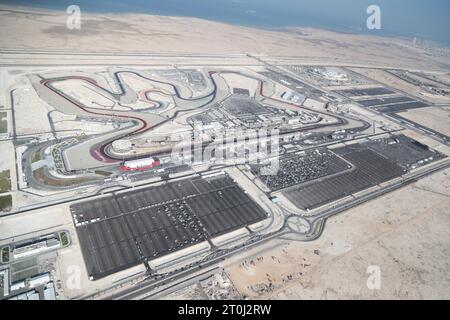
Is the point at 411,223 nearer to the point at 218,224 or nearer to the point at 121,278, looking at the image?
the point at 218,224

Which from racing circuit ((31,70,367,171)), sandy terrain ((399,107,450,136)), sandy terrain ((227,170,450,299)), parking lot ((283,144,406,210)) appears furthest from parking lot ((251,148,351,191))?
sandy terrain ((399,107,450,136))

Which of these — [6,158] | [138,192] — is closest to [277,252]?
[138,192]

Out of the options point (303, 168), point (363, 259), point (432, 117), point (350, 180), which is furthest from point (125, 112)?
point (432, 117)

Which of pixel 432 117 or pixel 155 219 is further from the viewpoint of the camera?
pixel 432 117

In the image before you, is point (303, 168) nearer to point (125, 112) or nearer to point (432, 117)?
point (125, 112)

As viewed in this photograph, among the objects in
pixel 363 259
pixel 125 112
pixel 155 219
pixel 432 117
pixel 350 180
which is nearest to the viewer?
pixel 363 259

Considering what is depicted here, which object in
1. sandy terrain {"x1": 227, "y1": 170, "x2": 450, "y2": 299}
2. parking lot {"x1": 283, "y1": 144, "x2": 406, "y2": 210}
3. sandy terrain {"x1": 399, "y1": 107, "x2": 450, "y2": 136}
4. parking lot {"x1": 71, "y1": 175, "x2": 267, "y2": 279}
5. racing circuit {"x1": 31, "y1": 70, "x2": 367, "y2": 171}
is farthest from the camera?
sandy terrain {"x1": 399, "y1": 107, "x2": 450, "y2": 136}

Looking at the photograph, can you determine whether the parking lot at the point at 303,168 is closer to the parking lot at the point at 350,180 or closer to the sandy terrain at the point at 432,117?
the parking lot at the point at 350,180

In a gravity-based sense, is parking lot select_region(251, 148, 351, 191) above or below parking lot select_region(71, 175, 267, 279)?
above

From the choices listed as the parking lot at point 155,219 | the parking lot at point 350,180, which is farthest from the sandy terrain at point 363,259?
the parking lot at point 155,219

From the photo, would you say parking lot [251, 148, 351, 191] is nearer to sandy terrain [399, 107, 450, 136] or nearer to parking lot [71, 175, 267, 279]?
parking lot [71, 175, 267, 279]
